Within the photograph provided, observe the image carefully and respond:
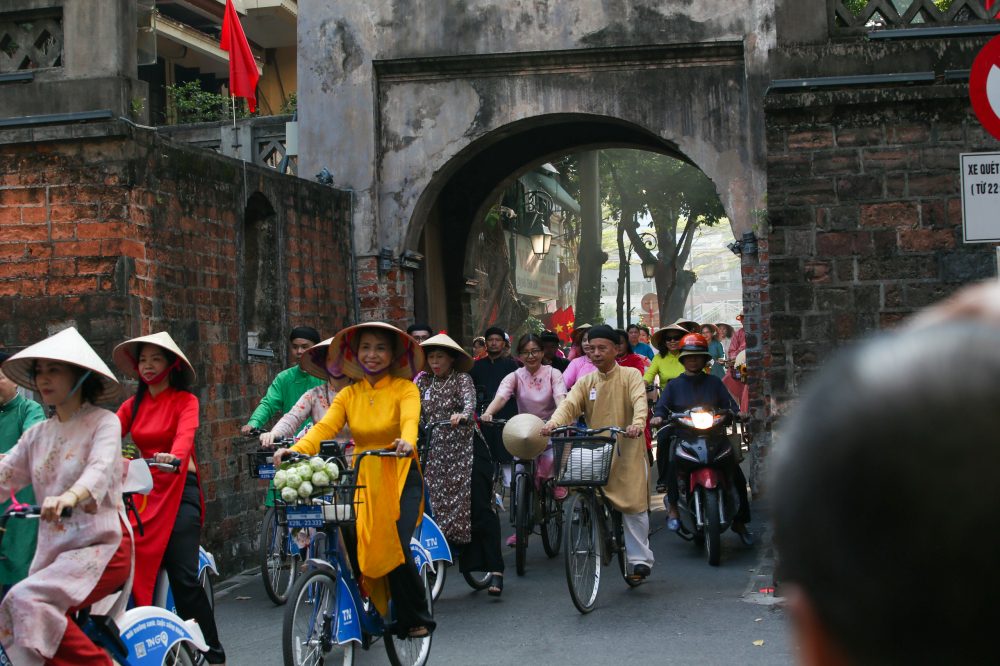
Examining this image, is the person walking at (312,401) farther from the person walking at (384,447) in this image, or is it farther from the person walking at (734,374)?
the person walking at (734,374)

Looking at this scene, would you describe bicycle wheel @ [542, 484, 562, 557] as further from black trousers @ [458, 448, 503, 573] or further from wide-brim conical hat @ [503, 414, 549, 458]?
black trousers @ [458, 448, 503, 573]

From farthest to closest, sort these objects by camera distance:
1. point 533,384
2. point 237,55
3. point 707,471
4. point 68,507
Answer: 1. point 237,55
2. point 533,384
3. point 707,471
4. point 68,507

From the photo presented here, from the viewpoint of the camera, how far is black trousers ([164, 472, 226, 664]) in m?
5.11

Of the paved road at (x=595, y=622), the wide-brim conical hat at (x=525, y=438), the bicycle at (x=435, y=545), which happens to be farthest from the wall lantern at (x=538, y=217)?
the bicycle at (x=435, y=545)

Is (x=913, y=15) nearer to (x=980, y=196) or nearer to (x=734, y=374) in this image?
(x=980, y=196)

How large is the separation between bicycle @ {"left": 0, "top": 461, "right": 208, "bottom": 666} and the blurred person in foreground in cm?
366

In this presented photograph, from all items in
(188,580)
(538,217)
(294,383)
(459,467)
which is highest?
(538,217)

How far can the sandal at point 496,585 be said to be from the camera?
7438 millimetres

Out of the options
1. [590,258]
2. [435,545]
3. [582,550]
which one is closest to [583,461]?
[582,550]

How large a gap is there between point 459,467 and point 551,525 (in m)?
1.81

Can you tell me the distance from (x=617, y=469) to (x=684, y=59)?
20.2 feet

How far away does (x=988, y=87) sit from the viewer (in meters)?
5.52

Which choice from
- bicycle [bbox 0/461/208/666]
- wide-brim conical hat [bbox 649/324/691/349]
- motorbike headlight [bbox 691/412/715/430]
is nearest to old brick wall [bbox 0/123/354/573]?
bicycle [bbox 0/461/208/666]

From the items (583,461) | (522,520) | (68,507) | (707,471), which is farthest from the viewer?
(707,471)
